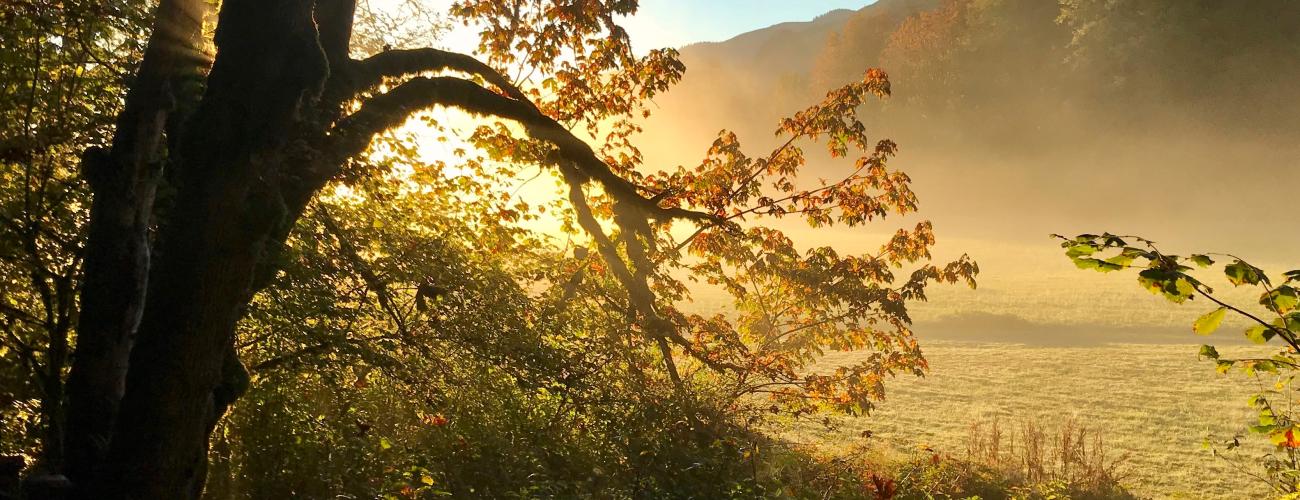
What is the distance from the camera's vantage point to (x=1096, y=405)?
16625 mm

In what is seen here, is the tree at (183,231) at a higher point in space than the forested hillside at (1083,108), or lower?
lower

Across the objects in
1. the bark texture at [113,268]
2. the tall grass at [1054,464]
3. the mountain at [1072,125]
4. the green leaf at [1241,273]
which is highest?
→ the mountain at [1072,125]

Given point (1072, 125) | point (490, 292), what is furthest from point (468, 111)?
point (1072, 125)

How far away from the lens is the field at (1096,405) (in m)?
12.2

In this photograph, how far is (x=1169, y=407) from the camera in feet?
53.0

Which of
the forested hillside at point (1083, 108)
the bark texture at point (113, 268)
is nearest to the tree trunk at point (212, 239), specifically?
the bark texture at point (113, 268)

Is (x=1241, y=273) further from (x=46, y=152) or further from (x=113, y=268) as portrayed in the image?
(x=46, y=152)

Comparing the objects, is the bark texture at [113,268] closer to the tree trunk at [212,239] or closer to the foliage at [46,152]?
the tree trunk at [212,239]

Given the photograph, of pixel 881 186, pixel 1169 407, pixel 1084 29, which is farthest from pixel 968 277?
pixel 1084 29

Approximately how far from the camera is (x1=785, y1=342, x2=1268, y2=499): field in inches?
481

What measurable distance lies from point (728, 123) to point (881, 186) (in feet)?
233

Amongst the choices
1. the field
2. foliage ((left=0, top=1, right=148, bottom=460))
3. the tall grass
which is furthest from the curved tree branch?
the tall grass

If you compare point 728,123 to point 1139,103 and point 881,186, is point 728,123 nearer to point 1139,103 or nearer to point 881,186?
point 1139,103

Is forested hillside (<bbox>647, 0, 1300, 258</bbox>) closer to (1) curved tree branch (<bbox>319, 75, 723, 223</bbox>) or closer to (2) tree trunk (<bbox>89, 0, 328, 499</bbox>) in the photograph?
(1) curved tree branch (<bbox>319, 75, 723, 223</bbox>)
